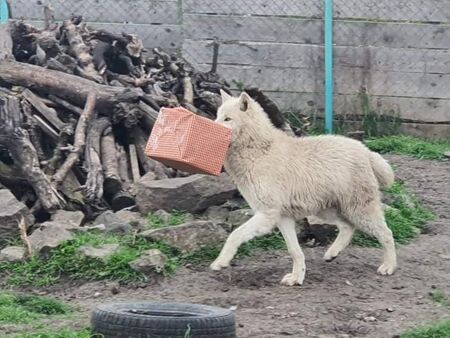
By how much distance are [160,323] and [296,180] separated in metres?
2.64

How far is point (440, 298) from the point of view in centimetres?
759

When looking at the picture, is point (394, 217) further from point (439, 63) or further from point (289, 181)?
point (439, 63)

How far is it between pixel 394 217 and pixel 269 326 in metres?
3.04

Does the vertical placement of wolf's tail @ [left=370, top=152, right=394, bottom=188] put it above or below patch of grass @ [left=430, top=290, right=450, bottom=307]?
above

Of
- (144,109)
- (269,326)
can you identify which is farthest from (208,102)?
(269,326)

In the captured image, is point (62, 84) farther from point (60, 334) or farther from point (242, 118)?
point (60, 334)

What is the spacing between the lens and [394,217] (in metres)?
9.43

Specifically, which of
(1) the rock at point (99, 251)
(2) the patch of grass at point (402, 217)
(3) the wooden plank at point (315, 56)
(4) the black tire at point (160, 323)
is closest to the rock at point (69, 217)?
(1) the rock at point (99, 251)

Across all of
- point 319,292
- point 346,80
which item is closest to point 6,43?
point 346,80

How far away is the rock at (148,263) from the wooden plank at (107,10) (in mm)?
5936

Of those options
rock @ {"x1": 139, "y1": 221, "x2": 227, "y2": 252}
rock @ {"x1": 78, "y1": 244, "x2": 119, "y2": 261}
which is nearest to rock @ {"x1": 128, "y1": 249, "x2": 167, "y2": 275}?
rock @ {"x1": 78, "y1": 244, "x2": 119, "y2": 261}

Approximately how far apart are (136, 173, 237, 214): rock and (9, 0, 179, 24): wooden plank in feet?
15.5

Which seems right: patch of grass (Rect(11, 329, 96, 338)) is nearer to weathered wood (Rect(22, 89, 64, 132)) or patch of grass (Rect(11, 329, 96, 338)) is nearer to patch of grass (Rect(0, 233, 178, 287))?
patch of grass (Rect(0, 233, 178, 287))

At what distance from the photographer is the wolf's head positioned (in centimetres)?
816
